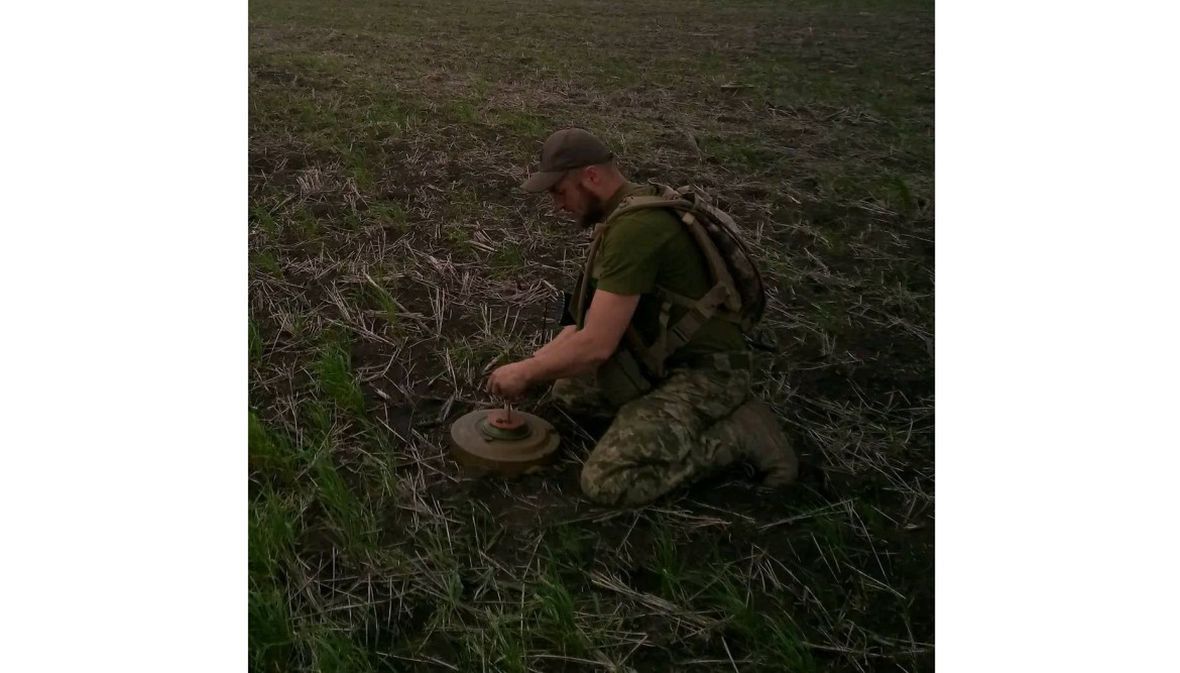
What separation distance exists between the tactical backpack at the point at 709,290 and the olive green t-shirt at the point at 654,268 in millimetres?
25

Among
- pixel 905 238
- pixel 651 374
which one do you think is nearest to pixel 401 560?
pixel 651 374

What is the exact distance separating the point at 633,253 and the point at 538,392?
1.07 meters

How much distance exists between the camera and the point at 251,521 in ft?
8.93

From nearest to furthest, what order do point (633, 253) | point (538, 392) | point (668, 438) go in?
point (633, 253), point (668, 438), point (538, 392)

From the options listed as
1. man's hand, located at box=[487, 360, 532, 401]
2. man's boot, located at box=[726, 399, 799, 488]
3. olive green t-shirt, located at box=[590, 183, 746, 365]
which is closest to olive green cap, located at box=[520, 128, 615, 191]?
olive green t-shirt, located at box=[590, 183, 746, 365]

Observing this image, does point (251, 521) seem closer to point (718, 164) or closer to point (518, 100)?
point (718, 164)

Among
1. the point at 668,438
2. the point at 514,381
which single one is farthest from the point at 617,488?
the point at 514,381

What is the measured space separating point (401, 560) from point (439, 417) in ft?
2.91

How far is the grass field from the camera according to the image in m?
2.46

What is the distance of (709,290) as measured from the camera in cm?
306

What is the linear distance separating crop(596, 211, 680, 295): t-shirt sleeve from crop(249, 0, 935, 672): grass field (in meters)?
0.78

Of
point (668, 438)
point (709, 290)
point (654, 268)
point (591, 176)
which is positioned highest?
point (591, 176)

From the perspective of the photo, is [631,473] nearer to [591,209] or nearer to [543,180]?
[591,209]

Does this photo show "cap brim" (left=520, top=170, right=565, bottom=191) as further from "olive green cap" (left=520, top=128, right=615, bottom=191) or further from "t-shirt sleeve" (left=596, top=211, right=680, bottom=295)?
"t-shirt sleeve" (left=596, top=211, right=680, bottom=295)
